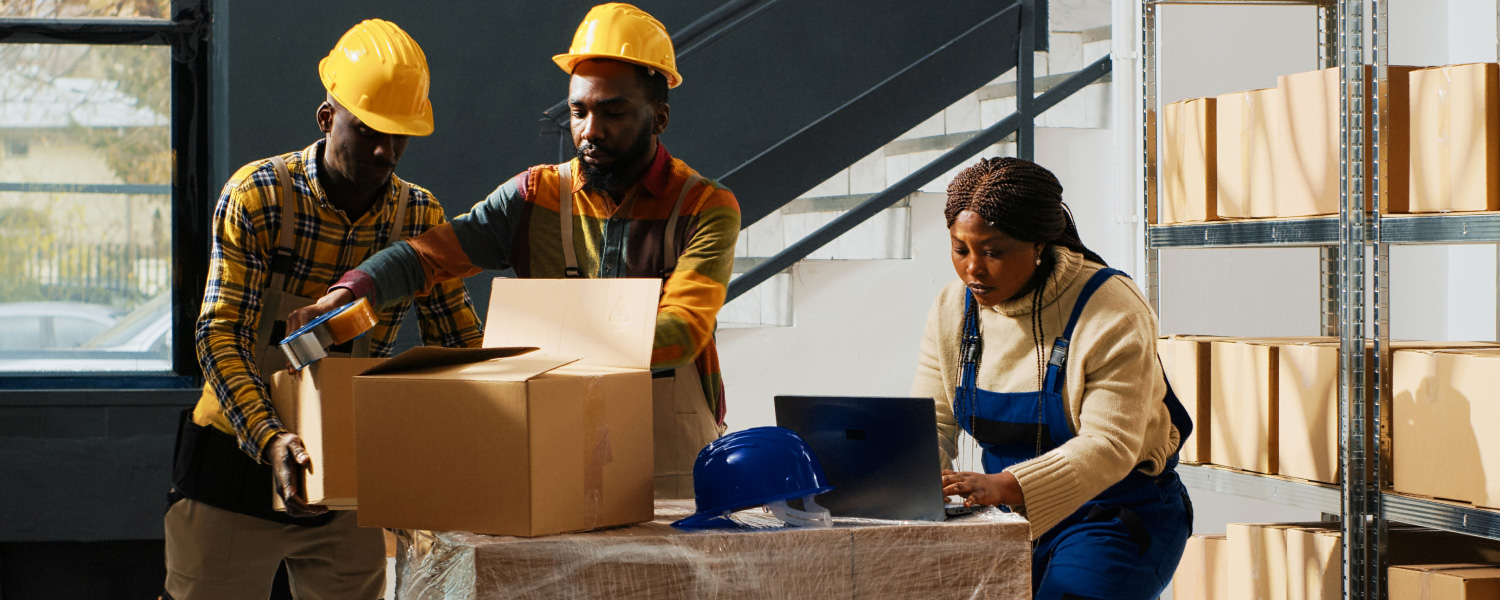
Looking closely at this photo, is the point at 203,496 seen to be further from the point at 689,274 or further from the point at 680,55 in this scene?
the point at 680,55

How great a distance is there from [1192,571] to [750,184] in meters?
1.98

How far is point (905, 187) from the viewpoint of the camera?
4.25 m

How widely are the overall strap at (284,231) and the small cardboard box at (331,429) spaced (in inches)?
13.4

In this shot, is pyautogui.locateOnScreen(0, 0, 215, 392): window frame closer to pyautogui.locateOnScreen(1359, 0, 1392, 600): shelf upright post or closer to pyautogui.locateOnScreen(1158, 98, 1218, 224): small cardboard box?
pyautogui.locateOnScreen(1158, 98, 1218, 224): small cardboard box

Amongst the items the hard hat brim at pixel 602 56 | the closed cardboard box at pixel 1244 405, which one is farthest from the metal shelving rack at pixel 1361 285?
the hard hat brim at pixel 602 56

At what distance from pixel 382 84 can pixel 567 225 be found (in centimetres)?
39

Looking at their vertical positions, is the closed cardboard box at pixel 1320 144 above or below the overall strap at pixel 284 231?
above

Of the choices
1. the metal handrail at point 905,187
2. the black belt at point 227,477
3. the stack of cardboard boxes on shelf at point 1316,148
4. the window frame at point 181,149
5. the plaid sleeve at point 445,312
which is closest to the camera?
the black belt at point 227,477

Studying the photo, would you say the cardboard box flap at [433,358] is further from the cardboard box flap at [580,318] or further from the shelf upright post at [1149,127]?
the shelf upright post at [1149,127]

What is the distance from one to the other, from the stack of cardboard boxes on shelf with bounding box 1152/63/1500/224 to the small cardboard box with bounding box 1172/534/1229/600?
76 centimetres

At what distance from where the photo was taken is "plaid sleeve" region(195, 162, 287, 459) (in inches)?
75.6

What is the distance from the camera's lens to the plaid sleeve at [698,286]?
1.73 meters

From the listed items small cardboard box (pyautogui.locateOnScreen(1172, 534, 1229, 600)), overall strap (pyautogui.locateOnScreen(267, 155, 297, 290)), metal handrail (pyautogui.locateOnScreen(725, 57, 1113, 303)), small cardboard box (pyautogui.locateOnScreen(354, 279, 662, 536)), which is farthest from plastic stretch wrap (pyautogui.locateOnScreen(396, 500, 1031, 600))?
metal handrail (pyautogui.locateOnScreen(725, 57, 1113, 303))

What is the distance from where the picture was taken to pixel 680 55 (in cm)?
378
